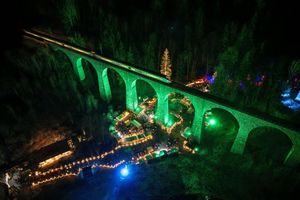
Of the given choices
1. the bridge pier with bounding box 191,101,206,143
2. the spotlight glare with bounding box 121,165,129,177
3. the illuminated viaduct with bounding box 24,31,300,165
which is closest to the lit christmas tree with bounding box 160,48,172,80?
the illuminated viaduct with bounding box 24,31,300,165

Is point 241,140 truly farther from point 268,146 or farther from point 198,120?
point 198,120

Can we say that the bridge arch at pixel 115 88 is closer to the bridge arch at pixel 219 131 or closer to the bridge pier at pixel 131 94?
the bridge pier at pixel 131 94

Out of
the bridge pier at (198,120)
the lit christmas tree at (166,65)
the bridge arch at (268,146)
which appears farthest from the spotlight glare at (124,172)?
the lit christmas tree at (166,65)

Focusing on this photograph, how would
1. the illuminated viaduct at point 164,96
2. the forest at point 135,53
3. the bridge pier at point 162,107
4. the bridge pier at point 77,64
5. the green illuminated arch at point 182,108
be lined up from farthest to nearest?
the bridge pier at point 77,64 → the green illuminated arch at point 182,108 → the forest at point 135,53 → the bridge pier at point 162,107 → the illuminated viaduct at point 164,96

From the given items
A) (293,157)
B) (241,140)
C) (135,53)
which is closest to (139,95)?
(135,53)

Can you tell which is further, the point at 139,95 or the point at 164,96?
the point at 139,95

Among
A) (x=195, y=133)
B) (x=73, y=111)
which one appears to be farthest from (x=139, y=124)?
(x=73, y=111)

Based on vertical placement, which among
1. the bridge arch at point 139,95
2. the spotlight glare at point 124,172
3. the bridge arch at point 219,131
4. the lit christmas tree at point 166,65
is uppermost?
the lit christmas tree at point 166,65
